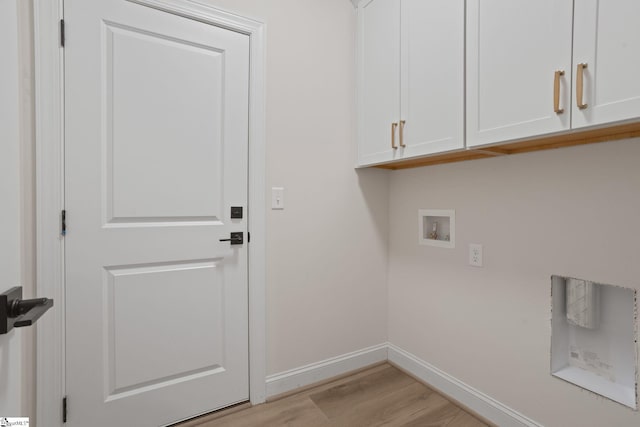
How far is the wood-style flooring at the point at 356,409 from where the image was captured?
168cm

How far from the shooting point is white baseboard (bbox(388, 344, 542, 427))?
1601 millimetres

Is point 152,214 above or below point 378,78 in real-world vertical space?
below

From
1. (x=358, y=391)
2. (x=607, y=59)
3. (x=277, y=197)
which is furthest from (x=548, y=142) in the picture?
(x=358, y=391)

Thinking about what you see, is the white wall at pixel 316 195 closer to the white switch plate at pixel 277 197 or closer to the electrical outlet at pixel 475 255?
the white switch plate at pixel 277 197

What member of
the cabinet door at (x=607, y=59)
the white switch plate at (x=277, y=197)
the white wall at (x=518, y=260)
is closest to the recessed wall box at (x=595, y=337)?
the white wall at (x=518, y=260)

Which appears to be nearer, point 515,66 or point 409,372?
point 515,66

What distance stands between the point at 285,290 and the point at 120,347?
886 mm

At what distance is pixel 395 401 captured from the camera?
73.3 inches

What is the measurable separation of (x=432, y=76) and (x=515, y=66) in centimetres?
41

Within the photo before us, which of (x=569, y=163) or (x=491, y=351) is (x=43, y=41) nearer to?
(x=569, y=163)

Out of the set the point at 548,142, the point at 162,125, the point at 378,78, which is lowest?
the point at 548,142

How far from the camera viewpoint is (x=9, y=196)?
61 cm

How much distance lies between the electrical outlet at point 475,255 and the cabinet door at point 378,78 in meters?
0.68

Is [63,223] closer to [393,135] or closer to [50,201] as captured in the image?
[50,201]
